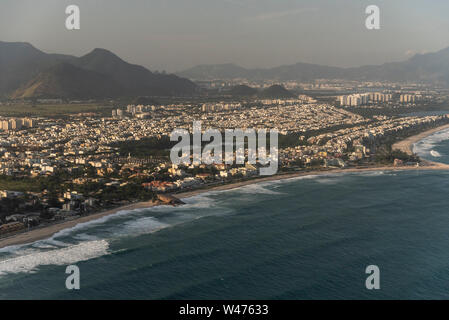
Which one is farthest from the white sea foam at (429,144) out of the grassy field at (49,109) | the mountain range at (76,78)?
the mountain range at (76,78)

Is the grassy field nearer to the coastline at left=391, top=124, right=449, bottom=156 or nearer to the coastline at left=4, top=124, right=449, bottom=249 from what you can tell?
the coastline at left=4, top=124, right=449, bottom=249

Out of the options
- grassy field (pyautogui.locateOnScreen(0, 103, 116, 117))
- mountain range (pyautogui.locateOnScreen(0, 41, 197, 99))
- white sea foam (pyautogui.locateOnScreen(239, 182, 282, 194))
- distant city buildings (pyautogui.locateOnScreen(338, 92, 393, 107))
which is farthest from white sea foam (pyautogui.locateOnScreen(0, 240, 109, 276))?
distant city buildings (pyautogui.locateOnScreen(338, 92, 393, 107))

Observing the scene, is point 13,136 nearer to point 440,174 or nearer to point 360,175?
point 360,175

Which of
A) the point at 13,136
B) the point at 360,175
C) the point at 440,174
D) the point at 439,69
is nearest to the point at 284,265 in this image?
the point at 360,175

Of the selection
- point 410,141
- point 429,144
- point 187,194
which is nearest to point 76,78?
point 410,141

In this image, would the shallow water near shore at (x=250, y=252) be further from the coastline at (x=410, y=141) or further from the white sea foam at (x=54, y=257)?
the coastline at (x=410, y=141)
